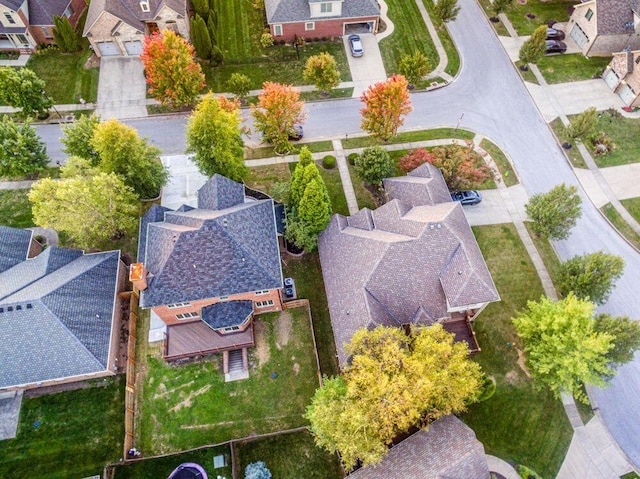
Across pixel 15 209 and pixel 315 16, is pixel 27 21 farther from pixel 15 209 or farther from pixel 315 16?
pixel 315 16

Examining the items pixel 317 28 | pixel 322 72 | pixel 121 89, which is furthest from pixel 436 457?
pixel 121 89

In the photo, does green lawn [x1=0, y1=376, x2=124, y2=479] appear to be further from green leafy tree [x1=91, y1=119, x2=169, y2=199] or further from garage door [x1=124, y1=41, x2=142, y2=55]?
garage door [x1=124, y1=41, x2=142, y2=55]

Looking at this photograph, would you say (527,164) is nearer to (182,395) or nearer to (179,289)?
(179,289)

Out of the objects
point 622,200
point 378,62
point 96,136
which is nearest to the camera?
point 96,136

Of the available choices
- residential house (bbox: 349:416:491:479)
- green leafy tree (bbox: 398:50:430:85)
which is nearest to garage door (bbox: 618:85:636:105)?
green leafy tree (bbox: 398:50:430:85)

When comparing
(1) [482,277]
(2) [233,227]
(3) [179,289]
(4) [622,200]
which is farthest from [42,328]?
(4) [622,200]
